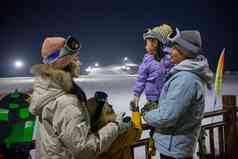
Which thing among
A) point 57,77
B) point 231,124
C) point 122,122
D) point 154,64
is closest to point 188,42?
point 122,122

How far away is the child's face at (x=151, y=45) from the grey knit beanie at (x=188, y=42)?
45.5 inches

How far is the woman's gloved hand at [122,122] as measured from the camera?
2.20 metres

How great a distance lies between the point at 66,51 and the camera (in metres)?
2.12

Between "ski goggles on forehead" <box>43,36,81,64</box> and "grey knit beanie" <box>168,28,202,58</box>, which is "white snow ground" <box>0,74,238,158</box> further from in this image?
"grey knit beanie" <box>168,28,202,58</box>

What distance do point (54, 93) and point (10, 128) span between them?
3.21ft

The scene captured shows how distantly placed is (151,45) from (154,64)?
26 centimetres

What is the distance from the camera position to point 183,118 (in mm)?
2422

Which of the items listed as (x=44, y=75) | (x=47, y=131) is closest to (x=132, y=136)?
(x=47, y=131)

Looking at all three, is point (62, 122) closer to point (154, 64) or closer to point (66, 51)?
point (66, 51)

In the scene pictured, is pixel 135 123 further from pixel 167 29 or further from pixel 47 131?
pixel 167 29

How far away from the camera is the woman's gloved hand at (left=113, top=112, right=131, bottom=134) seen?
2.20 meters

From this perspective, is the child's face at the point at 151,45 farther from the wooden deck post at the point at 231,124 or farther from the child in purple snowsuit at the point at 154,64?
the wooden deck post at the point at 231,124

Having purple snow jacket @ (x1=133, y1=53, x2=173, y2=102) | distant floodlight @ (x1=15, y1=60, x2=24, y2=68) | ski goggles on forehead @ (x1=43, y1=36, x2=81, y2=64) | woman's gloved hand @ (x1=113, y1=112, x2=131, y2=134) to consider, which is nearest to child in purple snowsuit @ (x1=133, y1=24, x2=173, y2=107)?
purple snow jacket @ (x1=133, y1=53, x2=173, y2=102)

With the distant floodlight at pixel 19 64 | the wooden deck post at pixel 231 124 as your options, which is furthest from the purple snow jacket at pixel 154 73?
the distant floodlight at pixel 19 64
